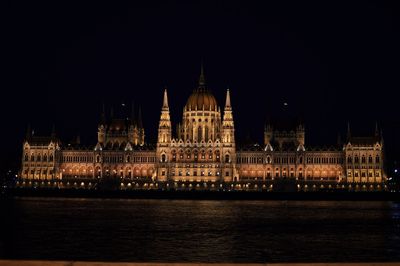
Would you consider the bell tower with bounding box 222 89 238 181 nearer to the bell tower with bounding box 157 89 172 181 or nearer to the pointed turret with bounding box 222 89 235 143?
the pointed turret with bounding box 222 89 235 143

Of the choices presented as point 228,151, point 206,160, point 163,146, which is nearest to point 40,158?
point 163,146

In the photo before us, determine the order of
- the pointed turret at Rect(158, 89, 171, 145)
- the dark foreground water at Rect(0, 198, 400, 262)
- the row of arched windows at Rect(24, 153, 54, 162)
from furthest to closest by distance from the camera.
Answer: the row of arched windows at Rect(24, 153, 54, 162)
the pointed turret at Rect(158, 89, 171, 145)
the dark foreground water at Rect(0, 198, 400, 262)

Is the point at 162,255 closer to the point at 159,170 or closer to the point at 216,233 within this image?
the point at 216,233

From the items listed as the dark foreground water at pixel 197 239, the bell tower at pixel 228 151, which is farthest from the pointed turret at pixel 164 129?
the dark foreground water at pixel 197 239

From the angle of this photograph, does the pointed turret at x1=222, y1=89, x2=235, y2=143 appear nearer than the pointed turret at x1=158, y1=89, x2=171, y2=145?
Yes

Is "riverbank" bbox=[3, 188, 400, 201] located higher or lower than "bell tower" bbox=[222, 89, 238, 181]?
lower

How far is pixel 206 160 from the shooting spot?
16138cm

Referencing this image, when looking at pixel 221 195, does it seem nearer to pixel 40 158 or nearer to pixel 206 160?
pixel 206 160

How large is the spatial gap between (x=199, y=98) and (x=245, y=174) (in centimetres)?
2607

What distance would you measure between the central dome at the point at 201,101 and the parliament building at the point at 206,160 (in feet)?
0.79

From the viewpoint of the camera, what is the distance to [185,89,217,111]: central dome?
567 ft

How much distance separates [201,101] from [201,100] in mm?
378

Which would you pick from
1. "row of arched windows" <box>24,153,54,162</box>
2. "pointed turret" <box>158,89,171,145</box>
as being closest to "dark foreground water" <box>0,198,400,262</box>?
"pointed turret" <box>158,89,171,145</box>

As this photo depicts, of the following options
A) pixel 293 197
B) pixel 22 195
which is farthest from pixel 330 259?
pixel 22 195
